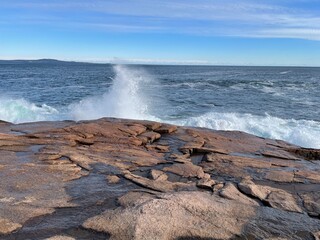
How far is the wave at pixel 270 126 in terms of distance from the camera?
Result: 1722cm

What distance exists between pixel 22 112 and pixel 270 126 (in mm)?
15034

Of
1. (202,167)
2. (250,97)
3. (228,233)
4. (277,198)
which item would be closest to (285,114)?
(250,97)

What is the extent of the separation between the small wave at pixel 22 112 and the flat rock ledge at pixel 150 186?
10302mm

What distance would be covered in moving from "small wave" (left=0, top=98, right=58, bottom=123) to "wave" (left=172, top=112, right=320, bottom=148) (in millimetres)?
8479

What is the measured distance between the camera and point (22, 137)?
1039cm

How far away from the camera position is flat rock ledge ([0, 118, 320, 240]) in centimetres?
507

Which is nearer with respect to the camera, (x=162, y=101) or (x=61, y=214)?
(x=61, y=214)

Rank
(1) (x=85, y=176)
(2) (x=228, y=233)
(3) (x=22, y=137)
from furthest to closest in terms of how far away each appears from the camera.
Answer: (3) (x=22, y=137) < (1) (x=85, y=176) < (2) (x=228, y=233)

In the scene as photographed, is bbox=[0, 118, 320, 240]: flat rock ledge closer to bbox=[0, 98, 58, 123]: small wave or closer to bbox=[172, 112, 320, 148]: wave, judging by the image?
bbox=[172, 112, 320, 148]: wave

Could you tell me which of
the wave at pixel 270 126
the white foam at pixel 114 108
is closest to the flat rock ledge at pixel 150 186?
the wave at pixel 270 126

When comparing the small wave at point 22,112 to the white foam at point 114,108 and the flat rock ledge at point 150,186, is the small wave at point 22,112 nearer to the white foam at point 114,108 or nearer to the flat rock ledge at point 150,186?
the white foam at point 114,108

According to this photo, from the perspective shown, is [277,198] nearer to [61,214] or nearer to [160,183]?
[160,183]

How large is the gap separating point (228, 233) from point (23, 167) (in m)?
4.73

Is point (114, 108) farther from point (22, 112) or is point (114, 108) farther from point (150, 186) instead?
point (150, 186)
